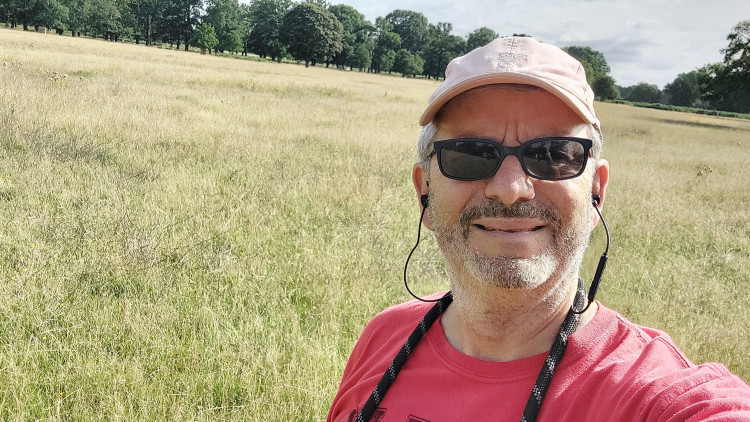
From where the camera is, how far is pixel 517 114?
1.52 metres

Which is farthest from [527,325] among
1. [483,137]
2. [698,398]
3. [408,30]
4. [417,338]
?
[408,30]

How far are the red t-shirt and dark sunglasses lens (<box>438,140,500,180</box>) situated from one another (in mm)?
520

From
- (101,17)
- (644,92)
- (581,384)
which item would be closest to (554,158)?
(581,384)

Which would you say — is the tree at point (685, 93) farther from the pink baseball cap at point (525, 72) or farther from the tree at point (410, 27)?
the tree at point (410, 27)

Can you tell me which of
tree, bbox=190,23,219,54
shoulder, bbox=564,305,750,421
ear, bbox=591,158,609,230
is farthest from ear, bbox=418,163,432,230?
tree, bbox=190,23,219,54

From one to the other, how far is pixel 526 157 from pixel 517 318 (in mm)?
478

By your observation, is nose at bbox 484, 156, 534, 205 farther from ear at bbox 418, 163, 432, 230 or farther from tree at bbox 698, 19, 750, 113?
tree at bbox 698, 19, 750, 113

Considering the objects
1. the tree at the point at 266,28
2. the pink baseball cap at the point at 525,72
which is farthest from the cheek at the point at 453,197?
the tree at the point at 266,28

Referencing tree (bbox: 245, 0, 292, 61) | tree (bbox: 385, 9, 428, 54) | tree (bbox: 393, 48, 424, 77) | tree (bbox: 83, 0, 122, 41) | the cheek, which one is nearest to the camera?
the cheek

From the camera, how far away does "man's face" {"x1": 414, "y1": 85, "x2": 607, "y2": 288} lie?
142cm

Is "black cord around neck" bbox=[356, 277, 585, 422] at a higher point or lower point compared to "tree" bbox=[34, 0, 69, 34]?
lower

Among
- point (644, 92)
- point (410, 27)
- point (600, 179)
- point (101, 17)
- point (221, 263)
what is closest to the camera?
point (600, 179)

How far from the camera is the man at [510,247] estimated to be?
131cm

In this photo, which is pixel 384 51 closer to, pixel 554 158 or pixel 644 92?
pixel 644 92
